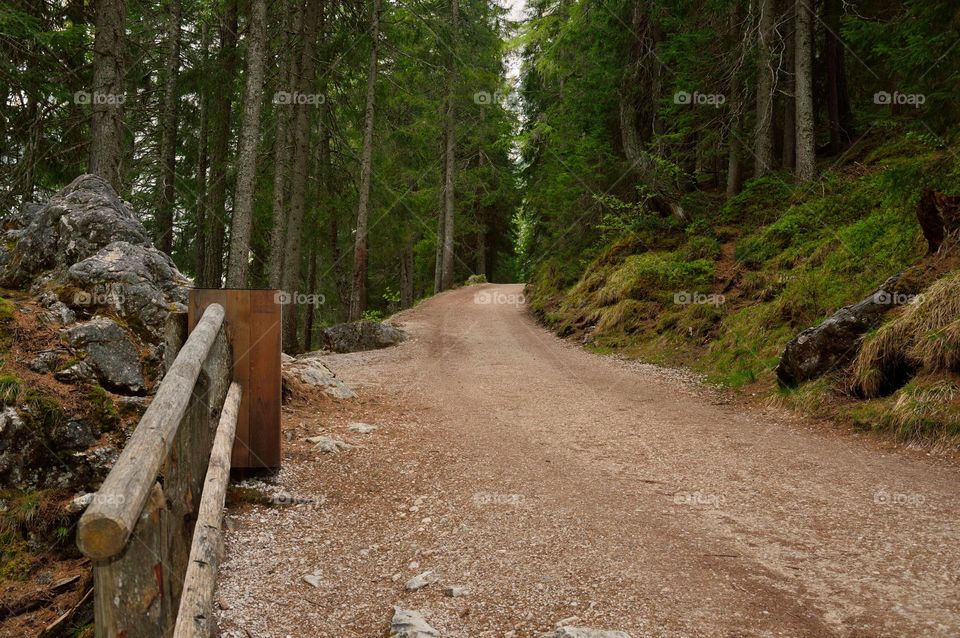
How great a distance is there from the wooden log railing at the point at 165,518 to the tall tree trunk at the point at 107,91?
749 cm

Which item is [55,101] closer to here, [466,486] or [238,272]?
[238,272]

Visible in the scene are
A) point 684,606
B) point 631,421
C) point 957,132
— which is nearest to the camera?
point 684,606

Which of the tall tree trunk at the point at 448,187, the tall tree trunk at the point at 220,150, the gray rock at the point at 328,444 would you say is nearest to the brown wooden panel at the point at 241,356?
the gray rock at the point at 328,444

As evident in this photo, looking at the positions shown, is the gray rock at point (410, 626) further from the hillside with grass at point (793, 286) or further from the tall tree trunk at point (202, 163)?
the tall tree trunk at point (202, 163)

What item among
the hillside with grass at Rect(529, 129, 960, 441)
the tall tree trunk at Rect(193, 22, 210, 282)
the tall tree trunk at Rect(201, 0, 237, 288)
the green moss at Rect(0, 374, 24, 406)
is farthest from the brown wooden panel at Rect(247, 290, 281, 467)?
the tall tree trunk at Rect(193, 22, 210, 282)

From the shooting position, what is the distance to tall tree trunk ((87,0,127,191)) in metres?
8.78

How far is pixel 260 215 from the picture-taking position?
1691cm

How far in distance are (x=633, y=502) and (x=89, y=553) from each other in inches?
148

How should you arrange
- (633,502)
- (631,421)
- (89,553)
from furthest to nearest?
(631,421)
(633,502)
(89,553)

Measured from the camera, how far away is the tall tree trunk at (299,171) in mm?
14023

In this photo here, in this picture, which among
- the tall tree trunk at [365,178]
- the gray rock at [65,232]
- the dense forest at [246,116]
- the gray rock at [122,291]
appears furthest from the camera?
the tall tree trunk at [365,178]

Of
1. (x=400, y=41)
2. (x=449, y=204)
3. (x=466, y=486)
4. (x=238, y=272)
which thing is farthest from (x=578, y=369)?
(x=449, y=204)

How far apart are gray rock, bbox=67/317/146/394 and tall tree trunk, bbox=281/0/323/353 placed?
30.8 ft

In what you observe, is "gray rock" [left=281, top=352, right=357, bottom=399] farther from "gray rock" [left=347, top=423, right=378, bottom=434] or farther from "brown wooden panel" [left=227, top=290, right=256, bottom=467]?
"brown wooden panel" [left=227, top=290, right=256, bottom=467]
